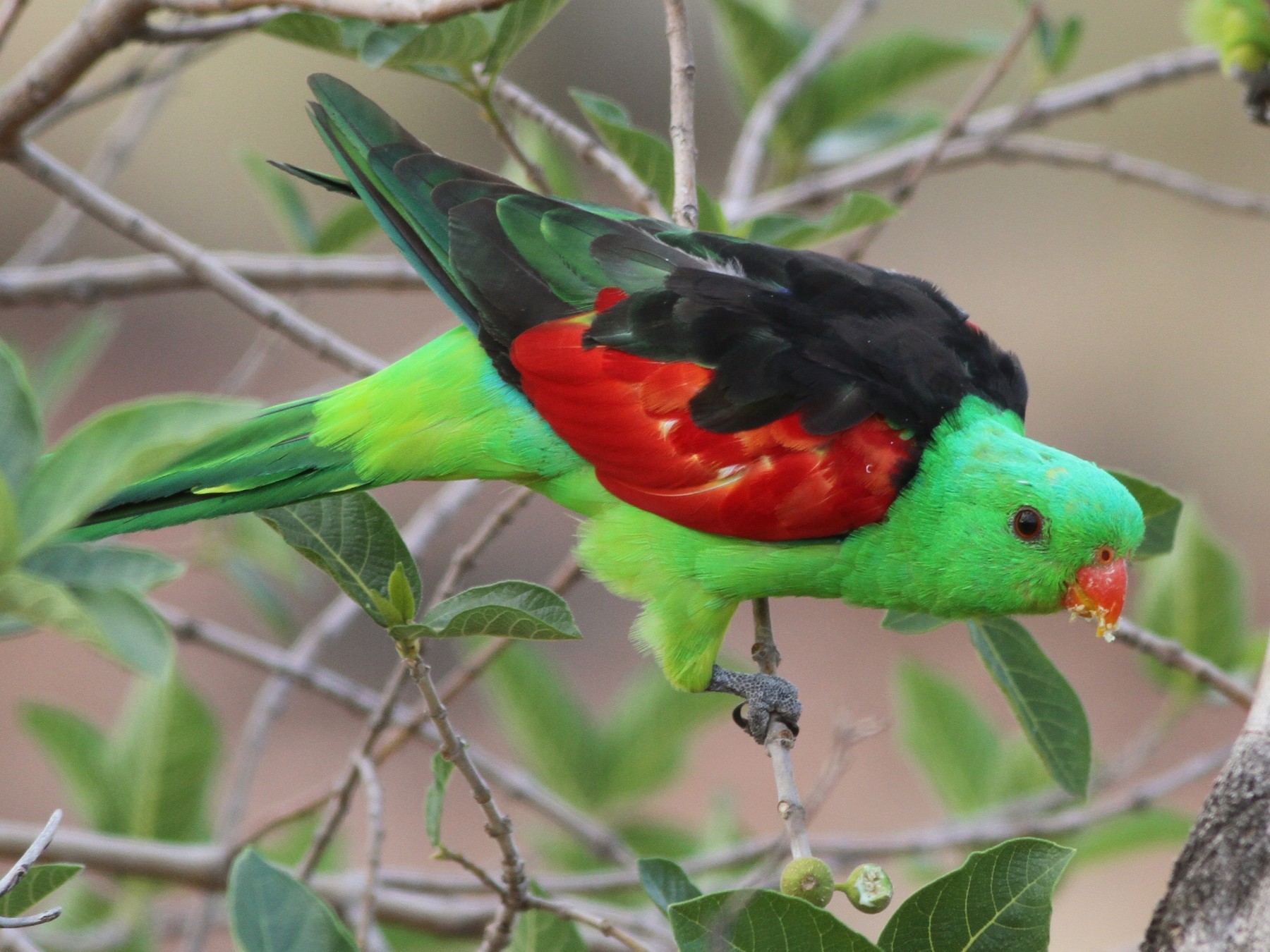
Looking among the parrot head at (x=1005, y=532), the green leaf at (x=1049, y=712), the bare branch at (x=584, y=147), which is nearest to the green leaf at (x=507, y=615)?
the parrot head at (x=1005, y=532)

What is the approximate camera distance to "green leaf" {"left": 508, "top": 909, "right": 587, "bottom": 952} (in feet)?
6.71

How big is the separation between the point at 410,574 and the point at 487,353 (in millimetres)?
831

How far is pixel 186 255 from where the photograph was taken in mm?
2793

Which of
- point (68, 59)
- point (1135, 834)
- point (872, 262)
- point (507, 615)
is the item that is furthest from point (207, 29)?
point (872, 262)

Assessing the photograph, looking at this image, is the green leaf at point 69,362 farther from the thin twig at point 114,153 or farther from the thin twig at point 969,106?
the thin twig at point 969,106

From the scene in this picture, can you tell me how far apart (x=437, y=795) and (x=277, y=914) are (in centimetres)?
31

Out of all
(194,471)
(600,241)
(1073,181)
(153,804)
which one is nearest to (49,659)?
(153,804)

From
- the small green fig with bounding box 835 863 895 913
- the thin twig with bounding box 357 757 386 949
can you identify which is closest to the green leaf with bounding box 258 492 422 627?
the thin twig with bounding box 357 757 386 949

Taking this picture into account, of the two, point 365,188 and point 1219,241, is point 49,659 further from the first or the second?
point 1219,241

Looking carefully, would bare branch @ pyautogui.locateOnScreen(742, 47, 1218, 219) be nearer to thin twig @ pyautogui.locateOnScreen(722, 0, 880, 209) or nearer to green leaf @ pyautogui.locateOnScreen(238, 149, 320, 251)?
thin twig @ pyautogui.locateOnScreen(722, 0, 880, 209)

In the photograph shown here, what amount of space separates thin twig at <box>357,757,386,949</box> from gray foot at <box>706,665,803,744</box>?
2.66 feet

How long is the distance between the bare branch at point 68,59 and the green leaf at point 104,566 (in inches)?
44.8

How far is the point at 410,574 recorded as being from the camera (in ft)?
6.79

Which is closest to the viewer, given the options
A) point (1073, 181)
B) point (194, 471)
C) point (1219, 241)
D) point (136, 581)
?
point (136, 581)
